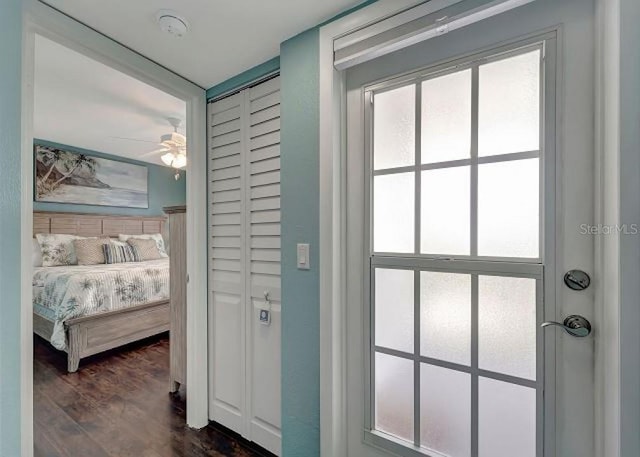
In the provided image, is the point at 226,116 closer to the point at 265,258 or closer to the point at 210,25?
the point at 210,25

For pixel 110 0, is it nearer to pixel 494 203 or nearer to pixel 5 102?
pixel 5 102

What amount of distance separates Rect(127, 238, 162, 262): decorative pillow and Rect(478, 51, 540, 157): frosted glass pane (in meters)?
4.76

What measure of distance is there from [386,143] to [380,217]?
0.31 meters

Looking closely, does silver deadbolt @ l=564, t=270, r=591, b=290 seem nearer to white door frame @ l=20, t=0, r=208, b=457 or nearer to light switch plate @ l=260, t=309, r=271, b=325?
light switch plate @ l=260, t=309, r=271, b=325

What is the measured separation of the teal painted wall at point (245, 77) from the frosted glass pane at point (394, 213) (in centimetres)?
89

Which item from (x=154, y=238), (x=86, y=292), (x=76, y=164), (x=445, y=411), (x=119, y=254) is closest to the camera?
(x=445, y=411)

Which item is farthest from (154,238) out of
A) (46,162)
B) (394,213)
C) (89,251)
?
(394,213)

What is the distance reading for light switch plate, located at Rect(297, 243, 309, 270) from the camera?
1373 mm

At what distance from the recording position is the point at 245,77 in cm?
172

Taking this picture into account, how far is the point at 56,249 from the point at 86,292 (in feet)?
5.55

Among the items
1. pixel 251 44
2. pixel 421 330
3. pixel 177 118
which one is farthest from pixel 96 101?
pixel 421 330

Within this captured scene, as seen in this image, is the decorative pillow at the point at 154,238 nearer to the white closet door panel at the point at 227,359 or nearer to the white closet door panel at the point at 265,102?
the white closet door panel at the point at 227,359

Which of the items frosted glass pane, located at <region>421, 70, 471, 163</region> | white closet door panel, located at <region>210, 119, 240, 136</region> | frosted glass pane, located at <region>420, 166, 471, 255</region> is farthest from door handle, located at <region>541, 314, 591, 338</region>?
white closet door panel, located at <region>210, 119, 240, 136</region>

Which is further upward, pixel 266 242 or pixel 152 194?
pixel 152 194
